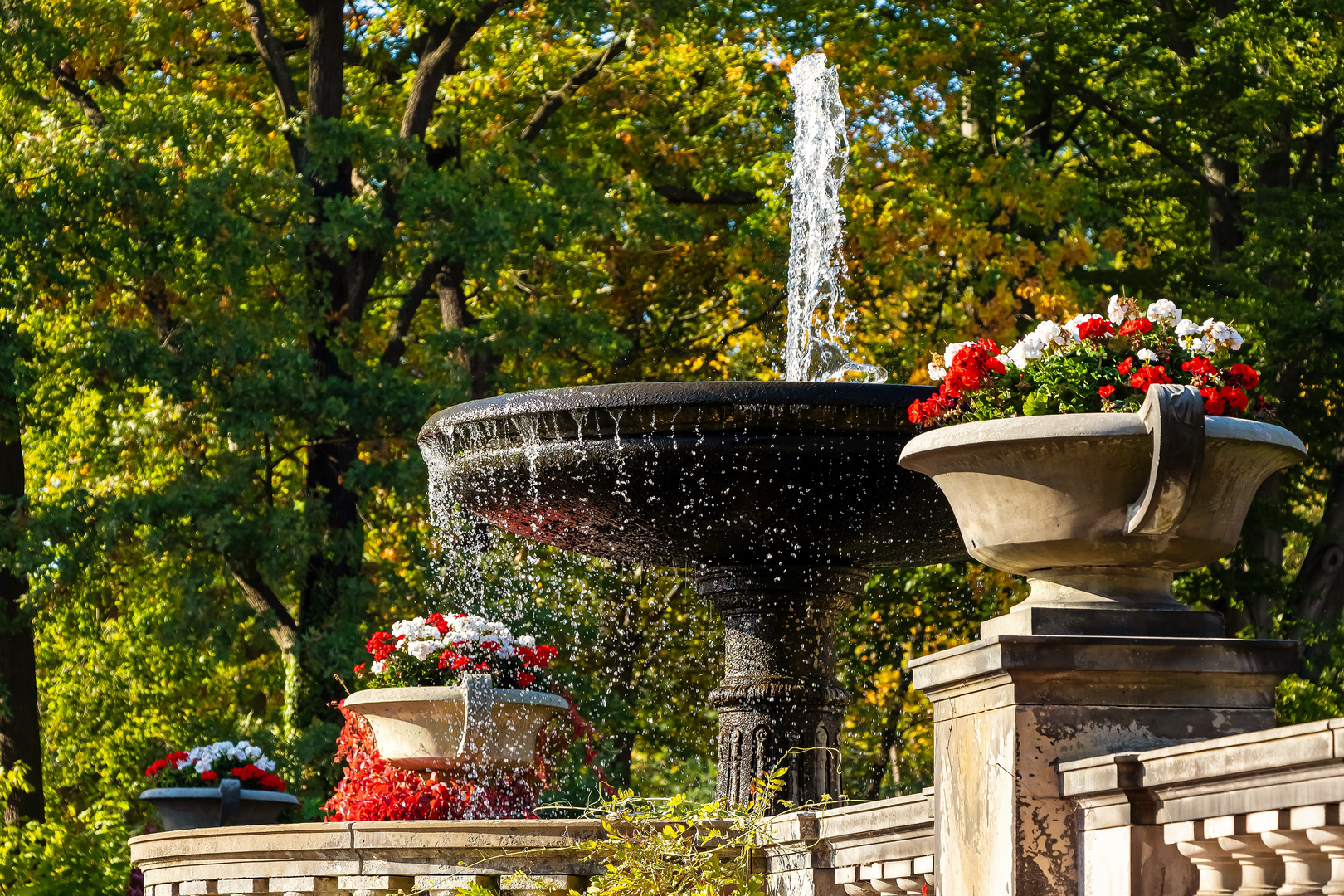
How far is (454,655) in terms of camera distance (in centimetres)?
797

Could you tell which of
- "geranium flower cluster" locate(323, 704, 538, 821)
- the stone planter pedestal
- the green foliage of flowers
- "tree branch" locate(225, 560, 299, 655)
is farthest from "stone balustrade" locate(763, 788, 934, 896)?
"tree branch" locate(225, 560, 299, 655)

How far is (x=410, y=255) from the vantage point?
17641 millimetres

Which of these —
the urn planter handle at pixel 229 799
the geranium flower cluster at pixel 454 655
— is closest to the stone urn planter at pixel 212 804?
the urn planter handle at pixel 229 799

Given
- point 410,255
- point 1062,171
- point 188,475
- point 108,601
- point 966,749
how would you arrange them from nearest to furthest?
point 966,749 → point 188,475 → point 410,255 → point 1062,171 → point 108,601

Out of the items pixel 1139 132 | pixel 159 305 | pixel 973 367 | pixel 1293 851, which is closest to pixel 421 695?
pixel 973 367

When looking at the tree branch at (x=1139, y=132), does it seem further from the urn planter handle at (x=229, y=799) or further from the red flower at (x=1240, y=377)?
the red flower at (x=1240, y=377)

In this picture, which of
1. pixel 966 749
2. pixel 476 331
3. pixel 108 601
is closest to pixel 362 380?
pixel 476 331

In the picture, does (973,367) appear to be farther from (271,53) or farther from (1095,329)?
(271,53)

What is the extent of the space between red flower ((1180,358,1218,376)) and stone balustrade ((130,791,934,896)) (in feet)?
4.91

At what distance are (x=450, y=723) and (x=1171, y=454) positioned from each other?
444 centimetres

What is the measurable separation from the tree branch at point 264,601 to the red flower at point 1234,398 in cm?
1311

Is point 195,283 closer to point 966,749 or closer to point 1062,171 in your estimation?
point 1062,171

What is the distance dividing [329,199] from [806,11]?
696 centimetres

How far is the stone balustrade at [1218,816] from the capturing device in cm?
313
